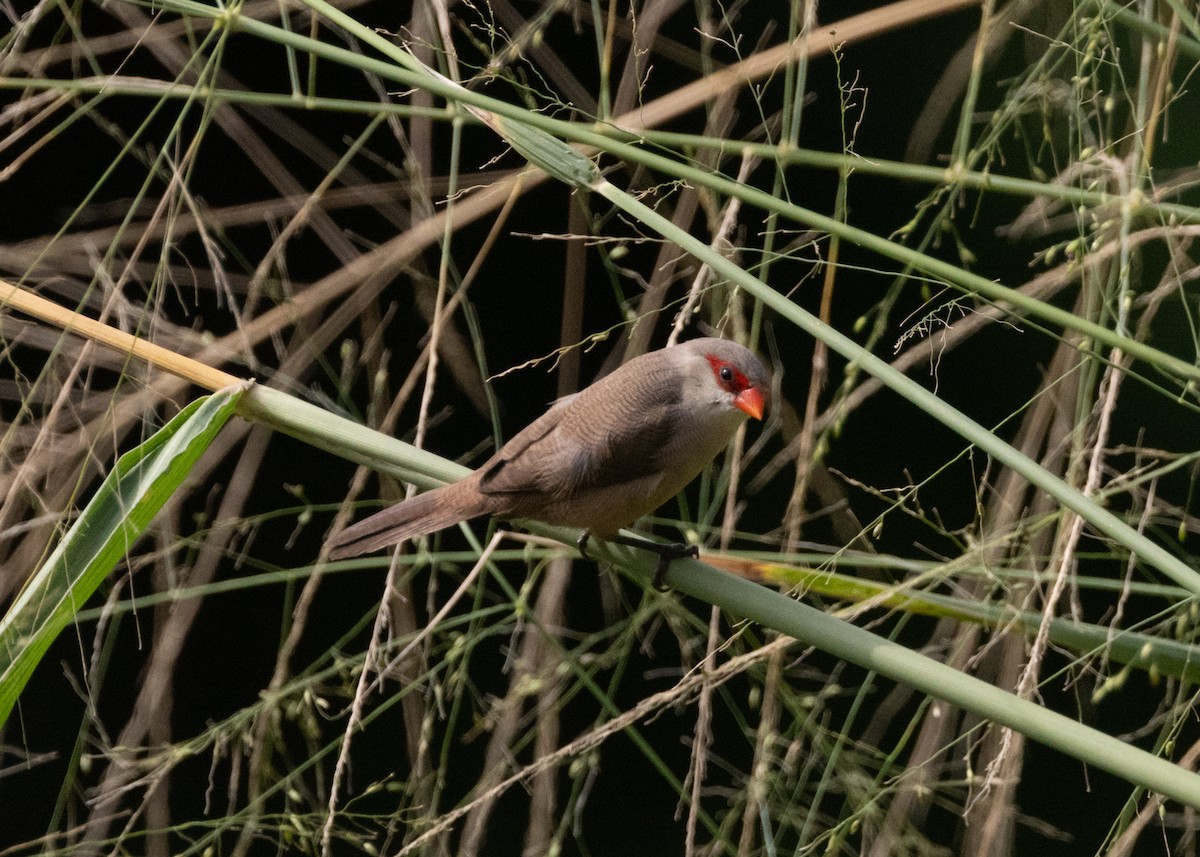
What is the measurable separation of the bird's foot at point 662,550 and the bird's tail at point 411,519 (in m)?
0.28

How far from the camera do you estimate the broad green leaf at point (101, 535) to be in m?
1.46

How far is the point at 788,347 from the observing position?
330cm

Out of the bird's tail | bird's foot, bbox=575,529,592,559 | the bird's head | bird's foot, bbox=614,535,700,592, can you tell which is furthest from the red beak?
the bird's tail

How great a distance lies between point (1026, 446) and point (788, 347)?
60.7 inches

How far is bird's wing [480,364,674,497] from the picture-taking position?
86.3 inches

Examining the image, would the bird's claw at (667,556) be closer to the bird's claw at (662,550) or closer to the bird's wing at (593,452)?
the bird's claw at (662,550)

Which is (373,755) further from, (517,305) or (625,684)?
(517,305)

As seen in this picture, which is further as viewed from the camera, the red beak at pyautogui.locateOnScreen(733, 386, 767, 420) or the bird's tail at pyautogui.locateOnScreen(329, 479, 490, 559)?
the red beak at pyautogui.locateOnScreen(733, 386, 767, 420)

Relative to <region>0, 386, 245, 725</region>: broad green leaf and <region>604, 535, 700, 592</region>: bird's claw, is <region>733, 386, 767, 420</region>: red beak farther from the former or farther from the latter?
<region>0, 386, 245, 725</region>: broad green leaf

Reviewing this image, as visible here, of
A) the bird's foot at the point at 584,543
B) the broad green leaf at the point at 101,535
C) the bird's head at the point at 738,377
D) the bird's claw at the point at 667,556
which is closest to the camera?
the broad green leaf at the point at 101,535

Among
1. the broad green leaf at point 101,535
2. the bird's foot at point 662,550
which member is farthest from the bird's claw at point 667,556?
the broad green leaf at point 101,535

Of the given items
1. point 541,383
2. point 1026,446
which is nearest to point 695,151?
point 1026,446

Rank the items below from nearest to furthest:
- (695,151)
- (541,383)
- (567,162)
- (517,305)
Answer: (567,162)
(695,151)
(517,305)
(541,383)

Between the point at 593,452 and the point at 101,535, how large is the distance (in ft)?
3.02
